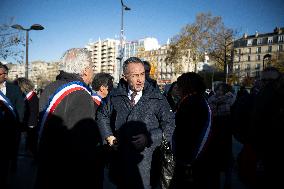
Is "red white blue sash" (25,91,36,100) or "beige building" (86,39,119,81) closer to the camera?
"red white blue sash" (25,91,36,100)

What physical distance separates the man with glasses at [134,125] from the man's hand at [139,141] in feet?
0.13

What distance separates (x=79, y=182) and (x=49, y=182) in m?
0.28

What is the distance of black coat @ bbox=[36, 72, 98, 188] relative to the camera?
8.31ft

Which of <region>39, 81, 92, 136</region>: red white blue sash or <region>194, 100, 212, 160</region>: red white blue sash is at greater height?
<region>39, 81, 92, 136</region>: red white blue sash

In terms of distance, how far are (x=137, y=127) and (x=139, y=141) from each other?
0.27 meters

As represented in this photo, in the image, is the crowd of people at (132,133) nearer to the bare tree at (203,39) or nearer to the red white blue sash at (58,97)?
the red white blue sash at (58,97)

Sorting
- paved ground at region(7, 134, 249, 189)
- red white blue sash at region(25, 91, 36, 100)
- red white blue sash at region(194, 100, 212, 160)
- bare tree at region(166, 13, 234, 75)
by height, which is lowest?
paved ground at region(7, 134, 249, 189)

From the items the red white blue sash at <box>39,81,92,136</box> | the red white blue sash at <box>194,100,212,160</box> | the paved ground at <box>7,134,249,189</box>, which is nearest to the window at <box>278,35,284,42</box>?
the paved ground at <box>7,134,249,189</box>

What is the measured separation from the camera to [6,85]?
15.5ft

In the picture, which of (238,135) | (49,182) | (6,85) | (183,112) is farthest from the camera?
(6,85)

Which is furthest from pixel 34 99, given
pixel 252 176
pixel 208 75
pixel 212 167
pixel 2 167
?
pixel 208 75

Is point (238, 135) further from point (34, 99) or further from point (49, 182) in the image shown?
point (34, 99)

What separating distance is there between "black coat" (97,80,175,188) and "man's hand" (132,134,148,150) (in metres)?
0.12

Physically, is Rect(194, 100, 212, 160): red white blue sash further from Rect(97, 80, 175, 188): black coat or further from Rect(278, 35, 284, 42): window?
Rect(278, 35, 284, 42): window
